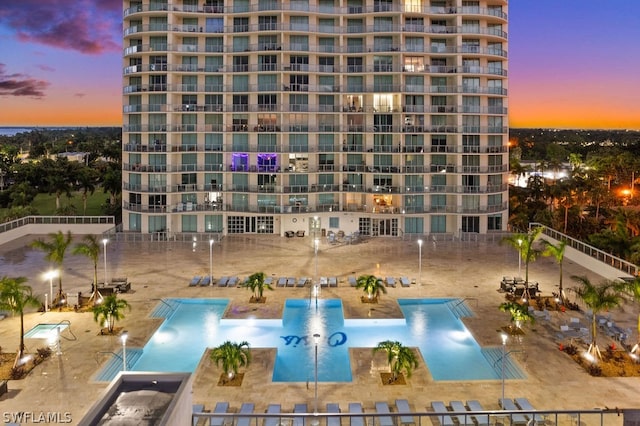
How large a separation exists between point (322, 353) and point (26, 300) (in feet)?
40.5

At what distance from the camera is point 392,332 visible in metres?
26.2

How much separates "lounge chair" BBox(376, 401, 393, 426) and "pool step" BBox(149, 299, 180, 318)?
561 inches

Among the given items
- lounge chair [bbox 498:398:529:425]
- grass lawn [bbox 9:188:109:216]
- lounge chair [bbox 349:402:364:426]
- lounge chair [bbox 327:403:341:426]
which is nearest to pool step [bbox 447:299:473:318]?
lounge chair [bbox 498:398:529:425]

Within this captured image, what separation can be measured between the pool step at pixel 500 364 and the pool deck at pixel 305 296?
338 mm

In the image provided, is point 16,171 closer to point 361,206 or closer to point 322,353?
point 361,206

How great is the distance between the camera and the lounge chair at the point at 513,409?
16.8 m

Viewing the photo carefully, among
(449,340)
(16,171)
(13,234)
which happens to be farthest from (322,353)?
(16,171)

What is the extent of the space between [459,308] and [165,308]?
15.9m

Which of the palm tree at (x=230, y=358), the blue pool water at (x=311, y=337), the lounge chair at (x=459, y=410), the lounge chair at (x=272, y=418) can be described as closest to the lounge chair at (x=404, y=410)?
the lounge chair at (x=459, y=410)

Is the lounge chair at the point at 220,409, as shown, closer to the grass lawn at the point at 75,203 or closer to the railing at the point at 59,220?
the railing at the point at 59,220

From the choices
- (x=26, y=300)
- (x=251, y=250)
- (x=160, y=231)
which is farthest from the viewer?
(x=160, y=231)

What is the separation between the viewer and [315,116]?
2048 inches

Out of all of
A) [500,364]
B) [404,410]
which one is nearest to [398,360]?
[404,410]

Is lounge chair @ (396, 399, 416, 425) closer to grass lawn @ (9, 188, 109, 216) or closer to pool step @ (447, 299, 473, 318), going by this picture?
pool step @ (447, 299, 473, 318)
